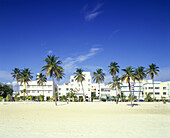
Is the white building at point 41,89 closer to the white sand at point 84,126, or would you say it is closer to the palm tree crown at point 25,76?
the palm tree crown at point 25,76

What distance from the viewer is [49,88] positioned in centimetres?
8838

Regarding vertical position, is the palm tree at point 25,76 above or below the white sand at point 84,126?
above

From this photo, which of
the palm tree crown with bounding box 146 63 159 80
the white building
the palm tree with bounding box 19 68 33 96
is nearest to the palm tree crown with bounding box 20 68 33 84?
the palm tree with bounding box 19 68 33 96

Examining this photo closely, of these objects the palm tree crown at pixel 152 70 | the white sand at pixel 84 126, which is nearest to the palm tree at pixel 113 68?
the palm tree crown at pixel 152 70

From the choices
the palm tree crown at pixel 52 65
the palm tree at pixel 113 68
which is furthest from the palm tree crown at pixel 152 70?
the palm tree crown at pixel 52 65

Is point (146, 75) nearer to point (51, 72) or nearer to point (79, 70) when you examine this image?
point (79, 70)

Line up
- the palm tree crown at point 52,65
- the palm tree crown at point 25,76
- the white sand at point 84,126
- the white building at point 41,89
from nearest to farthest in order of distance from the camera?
the white sand at point 84,126
the palm tree crown at point 52,65
the palm tree crown at point 25,76
the white building at point 41,89

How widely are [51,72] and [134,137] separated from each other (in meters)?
39.8

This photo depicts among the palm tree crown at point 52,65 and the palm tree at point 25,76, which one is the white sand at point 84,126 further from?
the palm tree at point 25,76

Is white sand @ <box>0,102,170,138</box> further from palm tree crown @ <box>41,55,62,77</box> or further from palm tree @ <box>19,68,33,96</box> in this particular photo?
palm tree @ <box>19,68,33,96</box>

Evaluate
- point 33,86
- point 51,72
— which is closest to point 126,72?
point 51,72

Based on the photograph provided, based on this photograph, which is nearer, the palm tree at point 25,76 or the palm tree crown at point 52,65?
the palm tree crown at point 52,65

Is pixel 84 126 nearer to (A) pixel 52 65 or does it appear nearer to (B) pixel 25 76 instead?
(A) pixel 52 65

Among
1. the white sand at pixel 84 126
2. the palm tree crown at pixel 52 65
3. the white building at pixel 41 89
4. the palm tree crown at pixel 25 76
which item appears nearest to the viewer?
the white sand at pixel 84 126
